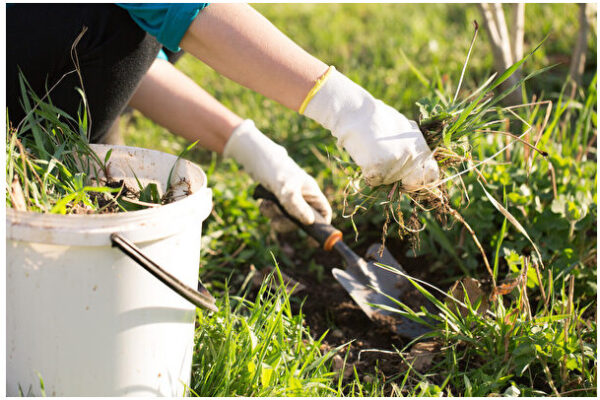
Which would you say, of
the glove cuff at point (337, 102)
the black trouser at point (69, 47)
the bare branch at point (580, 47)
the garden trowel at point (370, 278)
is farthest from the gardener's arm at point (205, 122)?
the bare branch at point (580, 47)

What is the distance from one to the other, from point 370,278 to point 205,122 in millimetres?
802

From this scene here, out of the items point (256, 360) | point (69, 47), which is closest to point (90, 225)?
point (256, 360)

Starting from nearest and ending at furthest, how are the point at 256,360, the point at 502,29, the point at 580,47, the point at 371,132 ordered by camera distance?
the point at 256,360 < the point at 371,132 < the point at 502,29 < the point at 580,47

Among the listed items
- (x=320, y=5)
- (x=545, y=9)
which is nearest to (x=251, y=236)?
(x=545, y=9)

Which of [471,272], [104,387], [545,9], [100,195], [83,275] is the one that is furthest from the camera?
[545,9]

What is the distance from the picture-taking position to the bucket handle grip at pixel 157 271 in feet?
3.53

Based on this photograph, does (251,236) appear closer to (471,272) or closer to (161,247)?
(471,272)

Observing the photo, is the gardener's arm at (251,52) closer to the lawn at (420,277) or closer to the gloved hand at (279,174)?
the lawn at (420,277)

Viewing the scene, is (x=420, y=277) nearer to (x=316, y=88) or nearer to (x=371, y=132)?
(x=371, y=132)

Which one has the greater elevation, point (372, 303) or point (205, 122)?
point (205, 122)

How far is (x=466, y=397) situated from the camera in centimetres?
145

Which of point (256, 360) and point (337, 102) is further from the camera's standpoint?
point (337, 102)

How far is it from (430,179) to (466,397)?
52 centimetres

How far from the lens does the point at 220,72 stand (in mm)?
1478
